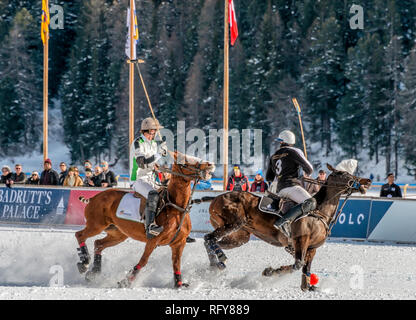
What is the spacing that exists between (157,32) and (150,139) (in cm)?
7395

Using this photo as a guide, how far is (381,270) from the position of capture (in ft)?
43.5

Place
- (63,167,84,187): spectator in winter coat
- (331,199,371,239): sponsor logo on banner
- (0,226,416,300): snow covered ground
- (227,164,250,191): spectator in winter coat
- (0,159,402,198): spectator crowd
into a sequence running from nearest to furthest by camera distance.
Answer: (0,226,416,300): snow covered ground < (331,199,371,239): sponsor logo on banner < (227,164,250,191): spectator in winter coat < (0,159,402,198): spectator crowd < (63,167,84,187): spectator in winter coat

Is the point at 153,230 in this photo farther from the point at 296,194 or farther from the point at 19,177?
the point at 19,177

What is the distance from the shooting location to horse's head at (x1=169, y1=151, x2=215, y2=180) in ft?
33.2

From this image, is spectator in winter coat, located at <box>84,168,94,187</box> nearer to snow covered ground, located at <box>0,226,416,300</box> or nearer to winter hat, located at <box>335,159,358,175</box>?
snow covered ground, located at <box>0,226,416,300</box>

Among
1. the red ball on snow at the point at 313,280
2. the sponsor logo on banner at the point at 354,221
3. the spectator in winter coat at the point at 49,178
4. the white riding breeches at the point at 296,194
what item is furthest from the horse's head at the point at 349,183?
the spectator in winter coat at the point at 49,178

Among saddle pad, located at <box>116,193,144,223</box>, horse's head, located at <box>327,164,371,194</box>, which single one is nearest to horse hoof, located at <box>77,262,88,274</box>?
saddle pad, located at <box>116,193,144,223</box>

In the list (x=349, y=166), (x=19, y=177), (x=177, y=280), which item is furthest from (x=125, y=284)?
(x=19, y=177)

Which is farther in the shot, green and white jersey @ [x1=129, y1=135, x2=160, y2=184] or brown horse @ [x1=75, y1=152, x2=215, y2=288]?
green and white jersey @ [x1=129, y1=135, x2=160, y2=184]

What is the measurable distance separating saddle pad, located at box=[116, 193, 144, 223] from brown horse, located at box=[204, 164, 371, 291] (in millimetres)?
1489

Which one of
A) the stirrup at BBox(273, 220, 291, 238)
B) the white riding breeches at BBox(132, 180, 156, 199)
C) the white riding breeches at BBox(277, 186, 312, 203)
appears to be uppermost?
the white riding breeches at BBox(132, 180, 156, 199)

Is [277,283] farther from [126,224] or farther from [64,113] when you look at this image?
[64,113]

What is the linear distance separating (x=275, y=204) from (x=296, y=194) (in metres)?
0.44

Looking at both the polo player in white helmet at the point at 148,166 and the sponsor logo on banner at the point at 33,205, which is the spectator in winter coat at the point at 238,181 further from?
the polo player in white helmet at the point at 148,166
